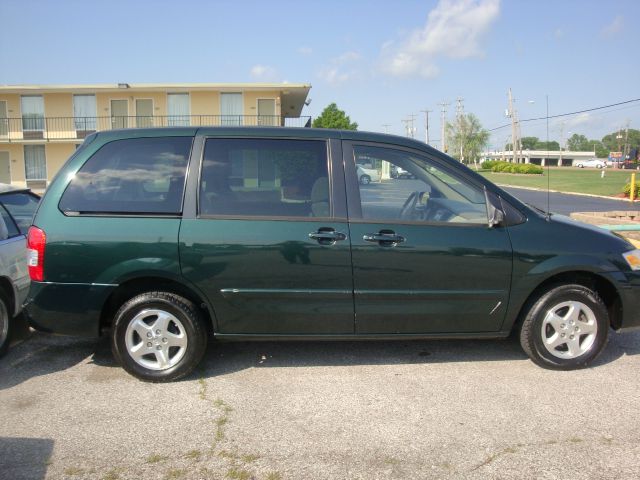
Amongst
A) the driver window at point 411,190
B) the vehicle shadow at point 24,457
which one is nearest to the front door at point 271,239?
the driver window at point 411,190

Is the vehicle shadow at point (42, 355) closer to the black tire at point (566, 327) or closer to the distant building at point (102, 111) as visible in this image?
the black tire at point (566, 327)

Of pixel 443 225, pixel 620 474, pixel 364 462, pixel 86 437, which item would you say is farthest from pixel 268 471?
pixel 443 225

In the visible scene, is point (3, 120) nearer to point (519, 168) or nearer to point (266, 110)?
point (266, 110)

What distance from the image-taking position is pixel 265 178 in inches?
157

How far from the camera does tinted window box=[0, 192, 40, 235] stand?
5.24 metres

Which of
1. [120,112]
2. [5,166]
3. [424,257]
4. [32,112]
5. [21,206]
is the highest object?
[32,112]

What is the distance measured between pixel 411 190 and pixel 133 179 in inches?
83.1

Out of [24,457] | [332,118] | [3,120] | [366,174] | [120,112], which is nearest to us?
[24,457]

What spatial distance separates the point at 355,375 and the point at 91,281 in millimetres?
2065

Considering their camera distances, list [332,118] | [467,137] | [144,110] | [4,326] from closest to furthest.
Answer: [4,326] → [144,110] → [332,118] → [467,137]

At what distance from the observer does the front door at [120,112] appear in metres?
30.9

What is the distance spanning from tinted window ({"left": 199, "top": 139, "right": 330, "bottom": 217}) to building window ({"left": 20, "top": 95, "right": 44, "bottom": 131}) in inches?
1294

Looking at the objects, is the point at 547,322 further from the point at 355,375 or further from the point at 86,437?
the point at 86,437

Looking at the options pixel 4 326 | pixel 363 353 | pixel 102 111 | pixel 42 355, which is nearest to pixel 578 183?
pixel 102 111
